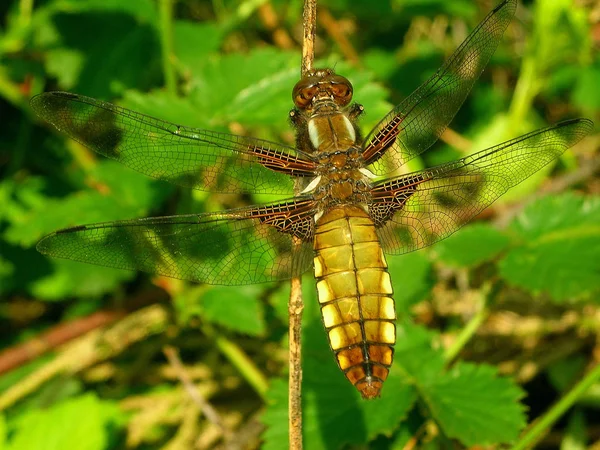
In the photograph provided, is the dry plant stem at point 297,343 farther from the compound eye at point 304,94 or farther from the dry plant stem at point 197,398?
the dry plant stem at point 197,398

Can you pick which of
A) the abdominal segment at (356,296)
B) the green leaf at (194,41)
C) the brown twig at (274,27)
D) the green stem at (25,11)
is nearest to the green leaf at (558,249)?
the abdominal segment at (356,296)

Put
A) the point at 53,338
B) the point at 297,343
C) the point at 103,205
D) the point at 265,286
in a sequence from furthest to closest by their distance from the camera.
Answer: the point at 53,338
the point at 265,286
the point at 103,205
the point at 297,343

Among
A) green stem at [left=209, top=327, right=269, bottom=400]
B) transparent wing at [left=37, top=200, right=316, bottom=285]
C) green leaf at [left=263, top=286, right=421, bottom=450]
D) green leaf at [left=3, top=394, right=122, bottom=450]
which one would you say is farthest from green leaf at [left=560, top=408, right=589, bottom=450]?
green leaf at [left=3, top=394, right=122, bottom=450]

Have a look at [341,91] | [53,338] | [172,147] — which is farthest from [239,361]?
[341,91]

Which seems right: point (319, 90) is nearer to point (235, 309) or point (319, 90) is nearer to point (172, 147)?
point (172, 147)

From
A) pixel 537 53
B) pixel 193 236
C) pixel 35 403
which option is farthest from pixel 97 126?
pixel 537 53

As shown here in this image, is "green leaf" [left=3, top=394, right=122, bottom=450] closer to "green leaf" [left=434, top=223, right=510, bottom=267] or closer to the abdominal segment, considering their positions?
the abdominal segment
